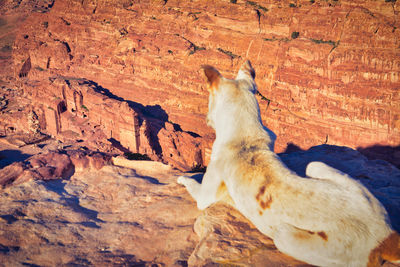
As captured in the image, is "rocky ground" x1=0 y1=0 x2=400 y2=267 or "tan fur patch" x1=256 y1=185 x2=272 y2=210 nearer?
"tan fur patch" x1=256 y1=185 x2=272 y2=210

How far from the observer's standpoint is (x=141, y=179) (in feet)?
23.6

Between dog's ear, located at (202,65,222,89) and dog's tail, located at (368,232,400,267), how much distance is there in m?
3.22

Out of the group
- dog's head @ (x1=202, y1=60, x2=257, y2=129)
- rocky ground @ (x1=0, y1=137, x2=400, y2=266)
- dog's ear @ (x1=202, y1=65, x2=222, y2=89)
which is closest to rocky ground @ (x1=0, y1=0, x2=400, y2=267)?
rocky ground @ (x1=0, y1=137, x2=400, y2=266)

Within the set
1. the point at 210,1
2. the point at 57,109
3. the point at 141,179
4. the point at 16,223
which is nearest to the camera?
the point at 16,223

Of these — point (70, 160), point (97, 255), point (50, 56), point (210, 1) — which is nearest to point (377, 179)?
point (97, 255)

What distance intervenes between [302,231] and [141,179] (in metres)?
4.54

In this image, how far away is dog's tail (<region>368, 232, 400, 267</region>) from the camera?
3.24 m

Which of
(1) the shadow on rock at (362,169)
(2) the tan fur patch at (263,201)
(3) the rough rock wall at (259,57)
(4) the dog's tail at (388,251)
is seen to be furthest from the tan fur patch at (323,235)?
(3) the rough rock wall at (259,57)

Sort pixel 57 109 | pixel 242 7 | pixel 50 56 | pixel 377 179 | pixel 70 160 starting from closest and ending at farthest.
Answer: pixel 377 179 → pixel 70 160 → pixel 57 109 → pixel 242 7 → pixel 50 56

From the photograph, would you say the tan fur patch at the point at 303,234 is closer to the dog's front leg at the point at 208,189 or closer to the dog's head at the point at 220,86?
the dog's front leg at the point at 208,189

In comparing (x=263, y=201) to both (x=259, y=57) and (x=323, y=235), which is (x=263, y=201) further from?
(x=259, y=57)

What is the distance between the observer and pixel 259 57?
31.5 m

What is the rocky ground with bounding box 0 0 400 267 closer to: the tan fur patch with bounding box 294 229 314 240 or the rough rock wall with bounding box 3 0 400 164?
the rough rock wall with bounding box 3 0 400 164

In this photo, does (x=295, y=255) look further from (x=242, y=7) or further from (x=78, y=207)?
(x=242, y=7)
